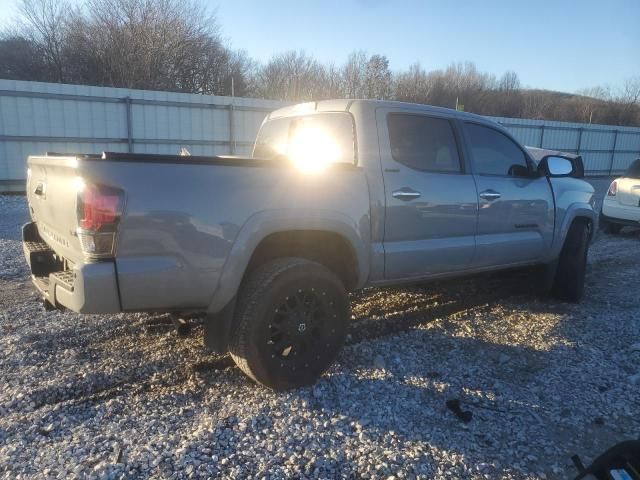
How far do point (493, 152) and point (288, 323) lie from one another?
8.79 ft

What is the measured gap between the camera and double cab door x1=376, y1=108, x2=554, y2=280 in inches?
150

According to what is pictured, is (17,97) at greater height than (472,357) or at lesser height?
greater

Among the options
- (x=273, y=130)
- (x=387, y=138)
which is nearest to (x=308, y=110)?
(x=273, y=130)

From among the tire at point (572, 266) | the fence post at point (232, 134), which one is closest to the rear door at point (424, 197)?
the tire at point (572, 266)

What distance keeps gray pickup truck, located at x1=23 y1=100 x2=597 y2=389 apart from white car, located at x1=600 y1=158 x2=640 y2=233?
5.76 metres

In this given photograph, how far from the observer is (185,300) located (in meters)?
2.95

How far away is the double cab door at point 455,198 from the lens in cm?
381

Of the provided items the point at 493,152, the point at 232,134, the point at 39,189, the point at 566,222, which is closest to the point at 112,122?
the point at 232,134

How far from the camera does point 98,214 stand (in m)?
2.65

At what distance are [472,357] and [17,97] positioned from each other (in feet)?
43.5

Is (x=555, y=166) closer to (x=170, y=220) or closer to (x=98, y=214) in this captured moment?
(x=170, y=220)

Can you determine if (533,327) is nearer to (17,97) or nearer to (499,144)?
(499,144)

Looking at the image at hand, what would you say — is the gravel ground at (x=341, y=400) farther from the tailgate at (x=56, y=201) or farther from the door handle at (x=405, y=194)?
the door handle at (x=405, y=194)

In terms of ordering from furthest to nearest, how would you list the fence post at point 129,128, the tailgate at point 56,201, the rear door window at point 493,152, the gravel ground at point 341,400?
the fence post at point 129,128
the rear door window at point 493,152
the tailgate at point 56,201
the gravel ground at point 341,400
